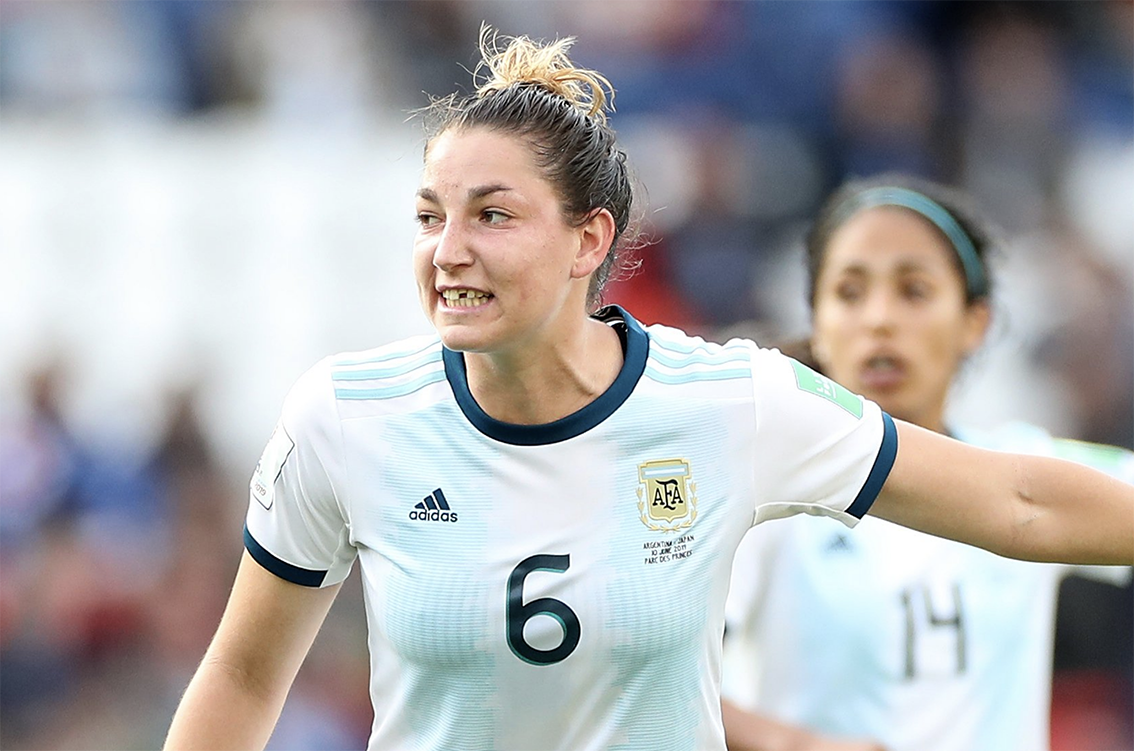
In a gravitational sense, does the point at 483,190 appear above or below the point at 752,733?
above

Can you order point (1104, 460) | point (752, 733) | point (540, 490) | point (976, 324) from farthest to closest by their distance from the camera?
point (976, 324), point (1104, 460), point (752, 733), point (540, 490)

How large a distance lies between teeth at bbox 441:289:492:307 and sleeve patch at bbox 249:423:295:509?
0.40m

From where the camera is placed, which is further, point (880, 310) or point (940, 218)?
point (940, 218)

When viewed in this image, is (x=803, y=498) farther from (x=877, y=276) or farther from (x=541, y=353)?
(x=877, y=276)

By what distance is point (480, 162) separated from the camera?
2.83m

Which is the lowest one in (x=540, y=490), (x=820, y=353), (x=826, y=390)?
(x=540, y=490)

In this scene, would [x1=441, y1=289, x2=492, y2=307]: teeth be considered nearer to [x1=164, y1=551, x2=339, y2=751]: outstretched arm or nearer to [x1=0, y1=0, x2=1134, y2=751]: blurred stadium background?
[x1=164, y1=551, x2=339, y2=751]: outstretched arm

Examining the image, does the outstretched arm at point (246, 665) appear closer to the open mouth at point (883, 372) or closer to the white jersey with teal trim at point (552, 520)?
the white jersey with teal trim at point (552, 520)

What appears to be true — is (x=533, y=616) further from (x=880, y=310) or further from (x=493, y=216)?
(x=880, y=310)

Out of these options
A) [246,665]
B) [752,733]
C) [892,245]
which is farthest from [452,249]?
[892,245]

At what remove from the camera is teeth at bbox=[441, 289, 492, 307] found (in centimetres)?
280

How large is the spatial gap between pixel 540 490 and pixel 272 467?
49 cm

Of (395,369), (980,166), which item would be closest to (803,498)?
(395,369)

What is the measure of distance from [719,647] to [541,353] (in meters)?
0.64
